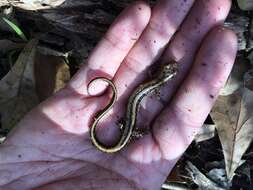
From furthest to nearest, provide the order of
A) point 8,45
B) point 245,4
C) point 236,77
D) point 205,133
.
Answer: point 8,45 < point 205,133 < point 236,77 < point 245,4

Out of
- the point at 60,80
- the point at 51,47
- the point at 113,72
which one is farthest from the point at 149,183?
the point at 51,47

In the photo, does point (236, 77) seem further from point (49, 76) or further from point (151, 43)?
point (49, 76)

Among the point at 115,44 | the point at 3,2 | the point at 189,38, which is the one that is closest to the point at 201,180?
the point at 189,38

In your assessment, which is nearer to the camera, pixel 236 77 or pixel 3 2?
pixel 236 77

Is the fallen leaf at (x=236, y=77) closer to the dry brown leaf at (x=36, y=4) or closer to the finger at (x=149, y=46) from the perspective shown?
the finger at (x=149, y=46)

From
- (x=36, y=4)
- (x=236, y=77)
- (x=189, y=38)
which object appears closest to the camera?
(x=189, y=38)

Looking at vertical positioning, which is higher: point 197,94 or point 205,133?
point 197,94
